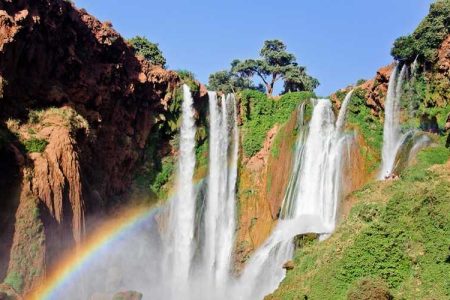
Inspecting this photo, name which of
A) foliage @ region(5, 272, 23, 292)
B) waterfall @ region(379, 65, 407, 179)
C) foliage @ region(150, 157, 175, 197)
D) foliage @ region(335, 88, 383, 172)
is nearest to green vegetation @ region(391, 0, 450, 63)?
waterfall @ region(379, 65, 407, 179)

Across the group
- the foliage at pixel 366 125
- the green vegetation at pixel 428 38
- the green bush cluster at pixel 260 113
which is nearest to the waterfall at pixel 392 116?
the foliage at pixel 366 125

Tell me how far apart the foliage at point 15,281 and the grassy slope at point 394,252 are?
9886 mm

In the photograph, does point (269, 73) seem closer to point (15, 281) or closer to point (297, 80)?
point (297, 80)

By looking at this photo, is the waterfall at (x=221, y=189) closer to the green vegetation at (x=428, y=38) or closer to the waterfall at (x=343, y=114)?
the waterfall at (x=343, y=114)

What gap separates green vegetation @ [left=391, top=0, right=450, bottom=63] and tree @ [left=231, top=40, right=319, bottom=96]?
20936 millimetres

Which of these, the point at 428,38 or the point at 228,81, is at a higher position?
the point at 228,81

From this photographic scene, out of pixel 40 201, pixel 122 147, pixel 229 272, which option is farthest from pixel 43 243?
pixel 229 272

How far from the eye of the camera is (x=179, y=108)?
3522 cm

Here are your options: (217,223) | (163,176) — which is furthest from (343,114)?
(163,176)

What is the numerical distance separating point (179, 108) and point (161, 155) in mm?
3458

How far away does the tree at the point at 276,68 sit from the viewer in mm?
52469

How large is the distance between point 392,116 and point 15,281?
Answer: 22.8m

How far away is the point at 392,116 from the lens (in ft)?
103

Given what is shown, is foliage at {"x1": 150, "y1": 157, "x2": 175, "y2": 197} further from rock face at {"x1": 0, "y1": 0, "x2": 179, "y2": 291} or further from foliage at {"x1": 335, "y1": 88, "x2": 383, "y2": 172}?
foliage at {"x1": 335, "y1": 88, "x2": 383, "y2": 172}
